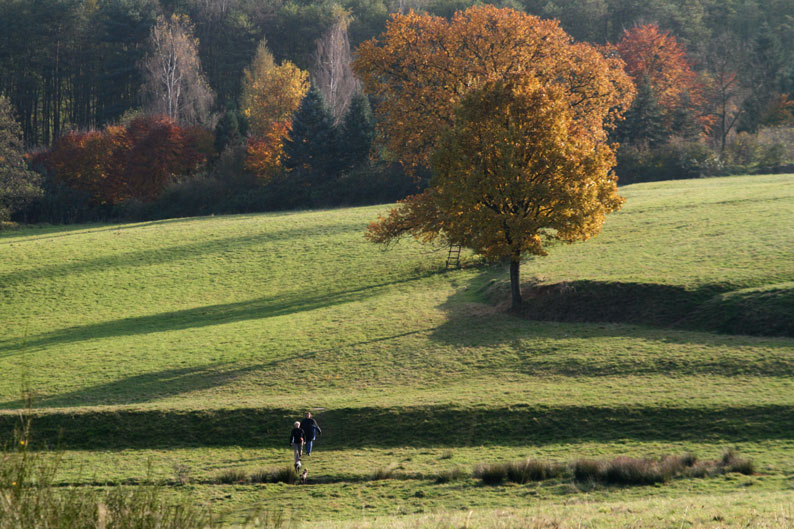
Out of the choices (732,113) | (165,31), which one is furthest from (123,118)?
(732,113)

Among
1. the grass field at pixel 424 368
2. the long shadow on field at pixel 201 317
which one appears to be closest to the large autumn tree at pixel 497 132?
the grass field at pixel 424 368

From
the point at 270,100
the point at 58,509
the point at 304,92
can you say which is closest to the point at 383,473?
the point at 58,509

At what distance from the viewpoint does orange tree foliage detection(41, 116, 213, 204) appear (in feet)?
279

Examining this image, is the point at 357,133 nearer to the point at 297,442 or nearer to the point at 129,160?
the point at 129,160

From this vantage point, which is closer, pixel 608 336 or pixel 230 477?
pixel 230 477

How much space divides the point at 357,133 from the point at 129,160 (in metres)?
29.0

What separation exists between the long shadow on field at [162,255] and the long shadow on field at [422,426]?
26586 millimetres

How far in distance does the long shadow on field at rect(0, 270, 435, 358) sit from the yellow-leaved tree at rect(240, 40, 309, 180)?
4905 centimetres

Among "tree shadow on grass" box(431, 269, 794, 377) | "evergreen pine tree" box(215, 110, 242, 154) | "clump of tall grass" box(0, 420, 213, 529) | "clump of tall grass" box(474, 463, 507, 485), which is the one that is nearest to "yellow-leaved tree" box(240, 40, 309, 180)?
"evergreen pine tree" box(215, 110, 242, 154)

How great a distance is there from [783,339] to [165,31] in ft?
325

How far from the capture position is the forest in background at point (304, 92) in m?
80.1

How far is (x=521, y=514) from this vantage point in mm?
13312

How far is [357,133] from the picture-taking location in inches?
3221

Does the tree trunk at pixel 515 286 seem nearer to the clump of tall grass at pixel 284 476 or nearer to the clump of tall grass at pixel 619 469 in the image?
the clump of tall grass at pixel 619 469
